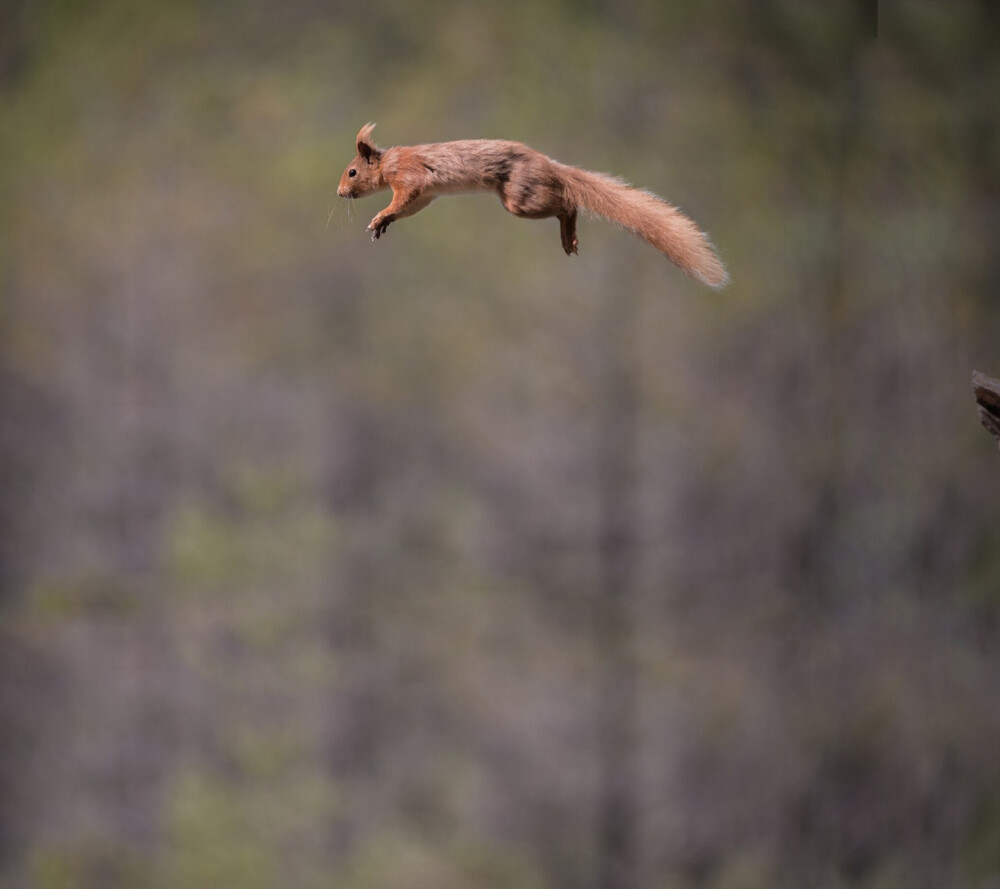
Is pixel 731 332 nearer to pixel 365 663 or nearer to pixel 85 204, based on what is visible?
pixel 365 663

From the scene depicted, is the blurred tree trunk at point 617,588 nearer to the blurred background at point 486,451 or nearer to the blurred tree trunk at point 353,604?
the blurred background at point 486,451

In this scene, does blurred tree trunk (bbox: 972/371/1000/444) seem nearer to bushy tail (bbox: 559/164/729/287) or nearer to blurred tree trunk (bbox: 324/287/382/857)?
bushy tail (bbox: 559/164/729/287)

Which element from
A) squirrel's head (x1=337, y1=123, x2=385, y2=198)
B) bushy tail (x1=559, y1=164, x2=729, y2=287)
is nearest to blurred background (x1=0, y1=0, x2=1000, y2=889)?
squirrel's head (x1=337, y1=123, x2=385, y2=198)

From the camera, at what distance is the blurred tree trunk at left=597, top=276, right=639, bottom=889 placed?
6.70 feet

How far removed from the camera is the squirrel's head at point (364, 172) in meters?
1.12

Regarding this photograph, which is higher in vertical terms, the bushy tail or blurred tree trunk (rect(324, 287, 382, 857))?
the bushy tail

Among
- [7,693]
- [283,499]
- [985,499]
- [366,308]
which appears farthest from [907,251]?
[7,693]

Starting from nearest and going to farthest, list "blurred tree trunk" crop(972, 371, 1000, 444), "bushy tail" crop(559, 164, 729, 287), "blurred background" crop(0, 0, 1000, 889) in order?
"bushy tail" crop(559, 164, 729, 287) < "blurred tree trunk" crop(972, 371, 1000, 444) < "blurred background" crop(0, 0, 1000, 889)

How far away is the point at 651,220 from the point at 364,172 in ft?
1.02

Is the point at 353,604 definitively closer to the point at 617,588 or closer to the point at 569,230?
the point at 617,588

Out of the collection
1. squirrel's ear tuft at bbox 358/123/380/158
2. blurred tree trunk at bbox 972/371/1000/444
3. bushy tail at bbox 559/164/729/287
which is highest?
squirrel's ear tuft at bbox 358/123/380/158

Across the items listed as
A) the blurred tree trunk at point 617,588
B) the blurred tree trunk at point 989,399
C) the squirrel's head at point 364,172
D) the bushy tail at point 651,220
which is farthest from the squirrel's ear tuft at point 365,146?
the blurred tree trunk at point 617,588

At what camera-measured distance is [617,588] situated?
2057 mm

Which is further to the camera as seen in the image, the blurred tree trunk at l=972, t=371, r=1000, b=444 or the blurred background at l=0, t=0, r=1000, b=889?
the blurred background at l=0, t=0, r=1000, b=889
